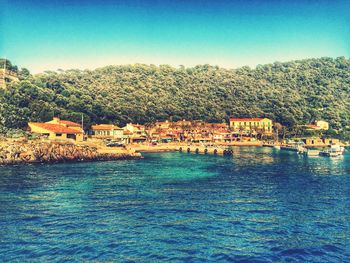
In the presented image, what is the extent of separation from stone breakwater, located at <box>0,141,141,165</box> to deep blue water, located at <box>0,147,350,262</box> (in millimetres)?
18536

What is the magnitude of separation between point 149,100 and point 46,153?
97105 mm

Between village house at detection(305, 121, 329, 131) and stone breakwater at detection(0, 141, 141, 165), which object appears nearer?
stone breakwater at detection(0, 141, 141, 165)

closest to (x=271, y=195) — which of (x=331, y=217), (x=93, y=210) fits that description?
(x=331, y=217)

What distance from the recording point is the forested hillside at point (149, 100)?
108 meters

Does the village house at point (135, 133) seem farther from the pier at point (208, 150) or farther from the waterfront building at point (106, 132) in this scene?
the pier at point (208, 150)

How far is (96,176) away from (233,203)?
2358 centimetres

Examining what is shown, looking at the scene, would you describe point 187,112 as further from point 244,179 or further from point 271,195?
point 271,195

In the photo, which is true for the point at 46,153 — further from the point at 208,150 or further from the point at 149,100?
the point at 149,100

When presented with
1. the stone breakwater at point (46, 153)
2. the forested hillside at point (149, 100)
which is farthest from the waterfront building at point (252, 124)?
the stone breakwater at point (46, 153)

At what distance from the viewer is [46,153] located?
208ft

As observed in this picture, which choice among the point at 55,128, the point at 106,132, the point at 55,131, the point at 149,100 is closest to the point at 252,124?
the point at 149,100

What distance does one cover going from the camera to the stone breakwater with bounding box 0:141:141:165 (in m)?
60.8

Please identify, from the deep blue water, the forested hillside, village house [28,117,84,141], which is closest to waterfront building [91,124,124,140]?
the forested hillside

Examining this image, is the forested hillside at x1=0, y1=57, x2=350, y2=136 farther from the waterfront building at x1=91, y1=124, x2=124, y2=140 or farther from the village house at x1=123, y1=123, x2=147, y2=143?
the village house at x1=123, y1=123, x2=147, y2=143
